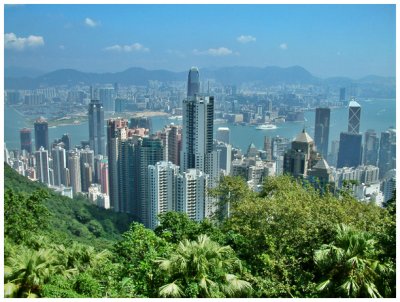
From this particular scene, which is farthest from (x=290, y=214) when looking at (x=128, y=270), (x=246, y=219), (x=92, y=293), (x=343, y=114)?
(x=343, y=114)

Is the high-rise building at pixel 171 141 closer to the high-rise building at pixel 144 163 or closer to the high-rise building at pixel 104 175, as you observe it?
the high-rise building at pixel 144 163

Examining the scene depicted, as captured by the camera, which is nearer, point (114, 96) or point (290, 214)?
point (290, 214)

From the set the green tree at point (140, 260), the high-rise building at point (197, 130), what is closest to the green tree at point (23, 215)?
the green tree at point (140, 260)

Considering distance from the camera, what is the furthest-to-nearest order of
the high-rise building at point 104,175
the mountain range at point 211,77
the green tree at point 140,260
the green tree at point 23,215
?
the high-rise building at point 104,175, the mountain range at point 211,77, the green tree at point 23,215, the green tree at point 140,260

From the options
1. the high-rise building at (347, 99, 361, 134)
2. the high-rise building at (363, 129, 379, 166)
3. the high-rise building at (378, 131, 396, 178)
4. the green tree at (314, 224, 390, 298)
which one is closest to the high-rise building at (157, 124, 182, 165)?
the high-rise building at (347, 99, 361, 134)

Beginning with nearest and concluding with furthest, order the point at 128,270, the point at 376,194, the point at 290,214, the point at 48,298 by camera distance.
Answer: the point at 48,298 < the point at 128,270 < the point at 290,214 < the point at 376,194

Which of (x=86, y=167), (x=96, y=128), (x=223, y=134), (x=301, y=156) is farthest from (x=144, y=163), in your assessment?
(x=301, y=156)

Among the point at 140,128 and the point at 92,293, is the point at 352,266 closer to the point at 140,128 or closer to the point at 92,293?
the point at 92,293
